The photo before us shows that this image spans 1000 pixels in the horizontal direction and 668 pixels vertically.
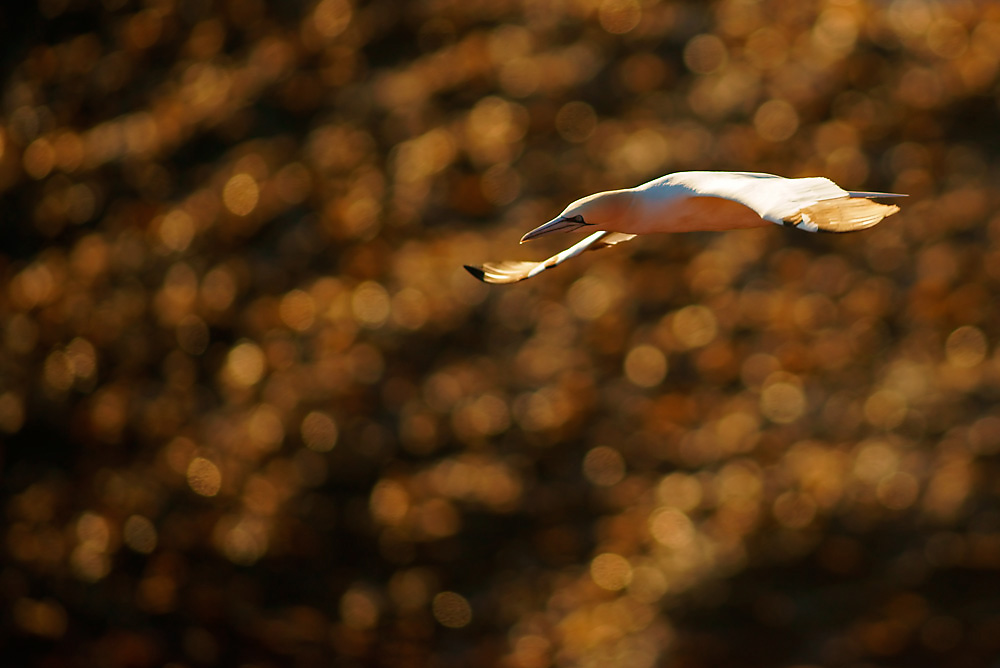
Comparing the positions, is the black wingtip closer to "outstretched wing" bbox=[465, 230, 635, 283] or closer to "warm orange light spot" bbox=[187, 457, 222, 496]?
"outstretched wing" bbox=[465, 230, 635, 283]

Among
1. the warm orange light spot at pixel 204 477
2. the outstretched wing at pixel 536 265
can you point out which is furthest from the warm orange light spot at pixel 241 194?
the outstretched wing at pixel 536 265

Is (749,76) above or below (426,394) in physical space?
above

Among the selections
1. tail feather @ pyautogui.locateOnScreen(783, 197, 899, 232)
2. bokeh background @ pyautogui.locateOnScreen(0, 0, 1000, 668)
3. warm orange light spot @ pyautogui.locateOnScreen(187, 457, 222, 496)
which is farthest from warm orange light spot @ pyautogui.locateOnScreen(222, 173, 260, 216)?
tail feather @ pyautogui.locateOnScreen(783, 197, 899, 232)

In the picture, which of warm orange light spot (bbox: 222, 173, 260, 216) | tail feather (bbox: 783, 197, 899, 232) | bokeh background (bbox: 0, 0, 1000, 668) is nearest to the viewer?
tail feather (bbox: 783, 197, 899, 232)

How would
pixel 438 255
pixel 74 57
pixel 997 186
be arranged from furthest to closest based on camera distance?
pixel 74 57 → pixel 438 255 → pixel 997 186

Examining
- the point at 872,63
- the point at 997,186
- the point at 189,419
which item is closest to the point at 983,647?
the point at 997,186

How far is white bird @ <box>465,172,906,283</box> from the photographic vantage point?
0.70 feet

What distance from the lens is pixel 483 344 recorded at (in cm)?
148

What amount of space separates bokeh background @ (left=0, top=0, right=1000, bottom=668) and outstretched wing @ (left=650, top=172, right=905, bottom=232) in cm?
119

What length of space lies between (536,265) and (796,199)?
10 cm

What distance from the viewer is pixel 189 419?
1566 mm

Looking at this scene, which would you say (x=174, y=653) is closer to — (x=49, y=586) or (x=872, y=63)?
(x=49, y=586)

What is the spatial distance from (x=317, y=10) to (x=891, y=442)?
3.67 feet

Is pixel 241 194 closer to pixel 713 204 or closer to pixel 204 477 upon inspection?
pixel 204 477
